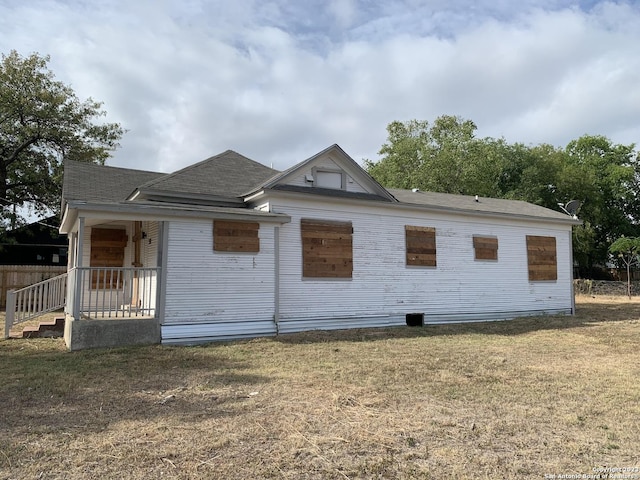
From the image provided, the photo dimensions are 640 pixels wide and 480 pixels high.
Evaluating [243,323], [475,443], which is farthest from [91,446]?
[243,323]

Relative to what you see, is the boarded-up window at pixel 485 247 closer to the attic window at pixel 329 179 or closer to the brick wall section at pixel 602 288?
the attic window at pixel 329 179

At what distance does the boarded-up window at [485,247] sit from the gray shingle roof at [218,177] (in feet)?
20.8

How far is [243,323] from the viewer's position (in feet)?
32.1

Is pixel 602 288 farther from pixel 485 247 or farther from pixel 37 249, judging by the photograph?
pixel 37 249

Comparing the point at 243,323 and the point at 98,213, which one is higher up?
the point at 98,213

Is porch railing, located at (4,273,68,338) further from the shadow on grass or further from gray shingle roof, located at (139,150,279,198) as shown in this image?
gray shingle roof, located at (139,150,279,198)

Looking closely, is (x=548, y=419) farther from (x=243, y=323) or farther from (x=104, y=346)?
(x=104, y=346)

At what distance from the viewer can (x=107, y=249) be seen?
1186cm

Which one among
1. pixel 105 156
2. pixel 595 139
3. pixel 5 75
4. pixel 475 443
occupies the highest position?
pixel 595 139

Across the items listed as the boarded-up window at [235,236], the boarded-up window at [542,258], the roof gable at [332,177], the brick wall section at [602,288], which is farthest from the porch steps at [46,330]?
the brick wall section at [602,288]

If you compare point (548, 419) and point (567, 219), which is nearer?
point (548, 419)

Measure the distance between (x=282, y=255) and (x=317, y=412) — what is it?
599 centimetres

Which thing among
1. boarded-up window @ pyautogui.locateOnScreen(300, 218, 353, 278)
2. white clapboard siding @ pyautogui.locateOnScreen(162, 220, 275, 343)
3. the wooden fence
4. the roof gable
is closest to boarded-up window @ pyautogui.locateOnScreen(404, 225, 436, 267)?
the roof gable

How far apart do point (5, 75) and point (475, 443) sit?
82.5 ft
